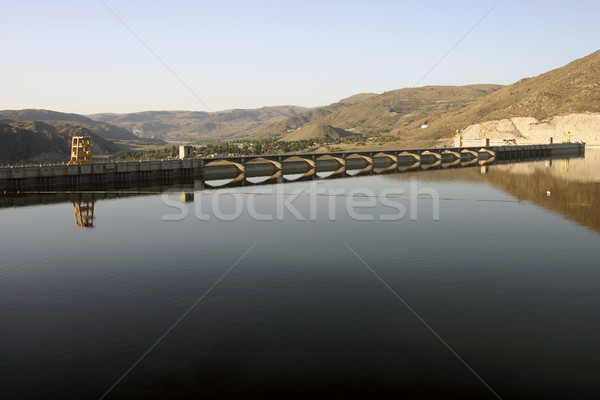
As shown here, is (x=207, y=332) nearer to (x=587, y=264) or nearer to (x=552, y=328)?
(x=552, y=328)

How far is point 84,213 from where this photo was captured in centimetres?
6662

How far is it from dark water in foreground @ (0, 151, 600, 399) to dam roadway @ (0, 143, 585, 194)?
50.5 meters

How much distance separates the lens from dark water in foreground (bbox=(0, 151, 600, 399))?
20453 mm

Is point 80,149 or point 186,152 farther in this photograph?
point 186,152

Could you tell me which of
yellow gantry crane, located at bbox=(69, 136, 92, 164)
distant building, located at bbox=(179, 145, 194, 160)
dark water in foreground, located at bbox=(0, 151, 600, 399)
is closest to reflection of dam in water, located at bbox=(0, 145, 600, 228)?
distant building, located at bbox=(179, 145, 194, 160)

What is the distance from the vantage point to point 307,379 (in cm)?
2045

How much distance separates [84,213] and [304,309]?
157 feet

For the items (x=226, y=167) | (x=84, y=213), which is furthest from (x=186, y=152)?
(x=84, y=213)

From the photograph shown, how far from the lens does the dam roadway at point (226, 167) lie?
101312 mm

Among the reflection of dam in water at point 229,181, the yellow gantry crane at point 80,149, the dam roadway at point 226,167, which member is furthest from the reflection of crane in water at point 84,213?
the yellow gantry crane at point 80,149

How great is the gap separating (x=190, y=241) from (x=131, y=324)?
2058 centimetres

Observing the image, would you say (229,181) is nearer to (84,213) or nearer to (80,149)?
(80,149)

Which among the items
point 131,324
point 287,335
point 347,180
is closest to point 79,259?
point 131,324

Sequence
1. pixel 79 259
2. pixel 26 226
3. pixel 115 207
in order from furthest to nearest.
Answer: pixel 115 207 < pixel 26 226 < pixel 79 259
